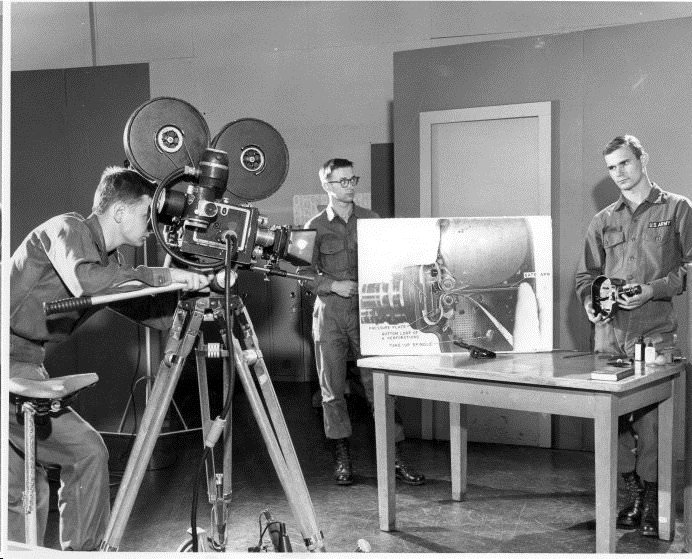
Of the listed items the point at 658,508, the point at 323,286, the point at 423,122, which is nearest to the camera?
the point at 658,508

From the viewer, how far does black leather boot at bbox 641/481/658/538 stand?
3.22 metres

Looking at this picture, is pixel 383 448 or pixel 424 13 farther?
pixel 424 13

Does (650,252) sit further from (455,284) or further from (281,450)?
(281,450)

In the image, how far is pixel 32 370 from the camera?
2.54m

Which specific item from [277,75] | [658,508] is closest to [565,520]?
[658,508]

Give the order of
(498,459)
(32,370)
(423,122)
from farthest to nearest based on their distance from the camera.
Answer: (423,122)
(498,459)
(32,370)

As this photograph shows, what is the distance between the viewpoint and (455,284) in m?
3.30

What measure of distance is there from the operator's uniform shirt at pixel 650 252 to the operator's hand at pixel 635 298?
0.13m

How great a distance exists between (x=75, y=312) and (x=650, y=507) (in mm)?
2397

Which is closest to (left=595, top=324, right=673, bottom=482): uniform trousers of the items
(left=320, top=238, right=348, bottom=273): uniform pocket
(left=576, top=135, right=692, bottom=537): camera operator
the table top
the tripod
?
(left=576, top=135, right=692, bottom=537): camera operator

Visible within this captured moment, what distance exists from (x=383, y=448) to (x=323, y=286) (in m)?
1.00

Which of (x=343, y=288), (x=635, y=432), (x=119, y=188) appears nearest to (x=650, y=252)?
(x=635, y=432)

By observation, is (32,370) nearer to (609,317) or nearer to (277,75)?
(609,317)

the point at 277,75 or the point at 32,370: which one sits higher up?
the point at 277,75
